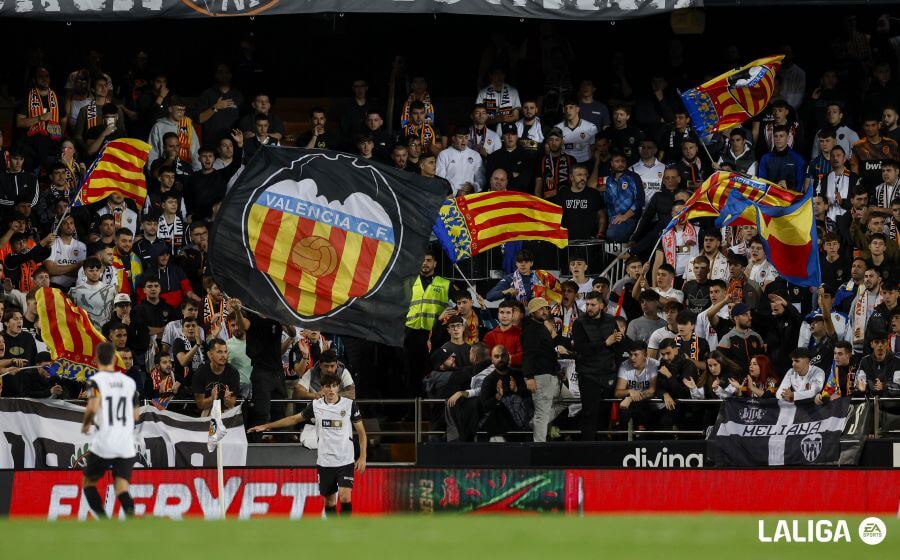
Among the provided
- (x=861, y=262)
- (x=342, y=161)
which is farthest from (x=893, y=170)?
(x=342, y=161)

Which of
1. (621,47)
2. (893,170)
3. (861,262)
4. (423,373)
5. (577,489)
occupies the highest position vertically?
(621,47)

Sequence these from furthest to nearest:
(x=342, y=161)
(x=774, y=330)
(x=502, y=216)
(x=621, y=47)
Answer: (x=621, y=47) → (x=502, y=216) → (x=774, y=330) → (x=342, y=161)

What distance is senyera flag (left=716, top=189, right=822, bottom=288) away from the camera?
18.6 meters

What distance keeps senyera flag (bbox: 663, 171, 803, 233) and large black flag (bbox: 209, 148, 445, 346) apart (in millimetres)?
3561

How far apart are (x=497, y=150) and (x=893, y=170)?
545 centimetres

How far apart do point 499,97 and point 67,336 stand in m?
8.35

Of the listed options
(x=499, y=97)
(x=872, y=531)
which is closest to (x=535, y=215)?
(x=499, y=97)

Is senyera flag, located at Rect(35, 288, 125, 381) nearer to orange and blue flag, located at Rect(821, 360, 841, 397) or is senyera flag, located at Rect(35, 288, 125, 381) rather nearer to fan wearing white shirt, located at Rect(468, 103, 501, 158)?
fan wearing white shirt, located at Rect(468, 103, 501, 158)

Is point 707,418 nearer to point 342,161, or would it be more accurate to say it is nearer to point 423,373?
point 423,373

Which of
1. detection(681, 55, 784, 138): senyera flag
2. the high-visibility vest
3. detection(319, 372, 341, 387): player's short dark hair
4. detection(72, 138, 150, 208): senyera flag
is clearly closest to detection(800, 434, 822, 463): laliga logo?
the high-visibility vest

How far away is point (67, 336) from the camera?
712 inches

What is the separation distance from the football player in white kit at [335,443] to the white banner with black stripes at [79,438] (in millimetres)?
2036

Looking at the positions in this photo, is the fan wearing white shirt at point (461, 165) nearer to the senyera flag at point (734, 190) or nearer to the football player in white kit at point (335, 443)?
the senyera flag at point (734, 190)

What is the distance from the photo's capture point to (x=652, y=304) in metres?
19.2
